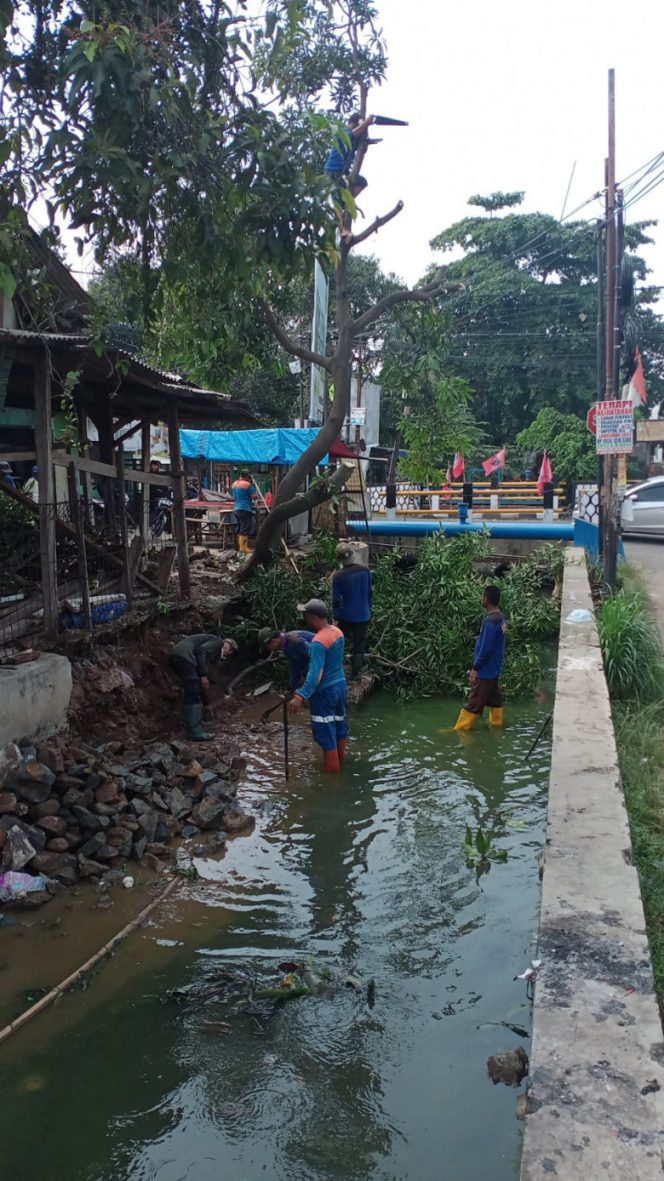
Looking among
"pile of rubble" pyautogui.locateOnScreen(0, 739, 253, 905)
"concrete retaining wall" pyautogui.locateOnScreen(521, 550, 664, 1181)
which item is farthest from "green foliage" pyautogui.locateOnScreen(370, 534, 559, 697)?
"concrete retaining wall" pyautogui.locateOnScreen(521, 550, 664, 1181)

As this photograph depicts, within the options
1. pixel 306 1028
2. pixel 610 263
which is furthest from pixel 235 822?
pixel 610 263

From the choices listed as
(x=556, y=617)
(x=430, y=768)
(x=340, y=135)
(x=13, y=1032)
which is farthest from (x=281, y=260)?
(x=556, y=617)

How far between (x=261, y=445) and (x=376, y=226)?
5074mm

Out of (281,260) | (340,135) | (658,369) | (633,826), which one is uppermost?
(658,369)

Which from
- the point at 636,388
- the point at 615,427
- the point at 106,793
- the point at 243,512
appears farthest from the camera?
the point at 636,388

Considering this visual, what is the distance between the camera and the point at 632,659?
30.1 ft

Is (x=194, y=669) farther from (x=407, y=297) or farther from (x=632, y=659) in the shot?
(x=407, y=297)

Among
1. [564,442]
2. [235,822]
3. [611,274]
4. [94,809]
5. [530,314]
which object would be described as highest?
[530,314]

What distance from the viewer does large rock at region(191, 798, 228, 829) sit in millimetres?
6907

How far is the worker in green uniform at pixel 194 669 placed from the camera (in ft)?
29.8

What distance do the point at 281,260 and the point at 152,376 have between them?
498 centimetres

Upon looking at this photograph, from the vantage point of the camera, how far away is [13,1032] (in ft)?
14.2

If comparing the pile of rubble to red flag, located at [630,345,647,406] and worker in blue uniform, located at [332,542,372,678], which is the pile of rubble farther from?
red flag, located at [630,345,647,406]

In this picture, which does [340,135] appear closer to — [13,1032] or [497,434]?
[13,1032]
